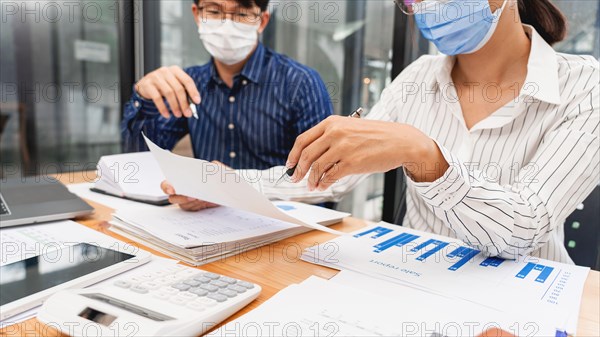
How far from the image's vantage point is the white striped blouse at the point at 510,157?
647mm

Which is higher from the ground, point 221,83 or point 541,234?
point 221,83

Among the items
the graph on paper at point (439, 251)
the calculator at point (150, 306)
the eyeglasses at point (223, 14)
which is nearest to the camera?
the calculator at point (150, 306)

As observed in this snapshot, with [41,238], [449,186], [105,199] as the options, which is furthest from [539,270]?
[105,199]

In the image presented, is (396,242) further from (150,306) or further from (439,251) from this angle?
(150,306)

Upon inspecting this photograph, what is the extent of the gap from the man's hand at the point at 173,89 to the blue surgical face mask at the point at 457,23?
54cm

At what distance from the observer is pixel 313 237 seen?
79 centimetres

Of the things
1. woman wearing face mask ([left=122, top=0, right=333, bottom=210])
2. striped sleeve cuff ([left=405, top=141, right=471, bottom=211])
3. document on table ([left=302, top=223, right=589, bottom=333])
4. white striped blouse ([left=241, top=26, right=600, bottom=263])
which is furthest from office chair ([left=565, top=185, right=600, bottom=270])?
woman wearing face mask ([left=122, top=0, right=333, bottom=210])

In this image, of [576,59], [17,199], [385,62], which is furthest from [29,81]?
[576,59]

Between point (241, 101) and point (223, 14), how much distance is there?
279mm

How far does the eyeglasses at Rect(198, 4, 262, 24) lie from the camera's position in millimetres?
1322

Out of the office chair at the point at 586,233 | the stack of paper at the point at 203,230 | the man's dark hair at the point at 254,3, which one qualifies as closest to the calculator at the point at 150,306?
the stack of paper at the point at 203,230

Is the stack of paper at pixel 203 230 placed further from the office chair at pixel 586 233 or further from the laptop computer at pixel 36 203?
the office chair at pixel 586 233

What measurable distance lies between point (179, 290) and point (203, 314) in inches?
2.6

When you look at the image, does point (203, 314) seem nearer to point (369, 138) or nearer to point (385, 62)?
point (369, 138)
